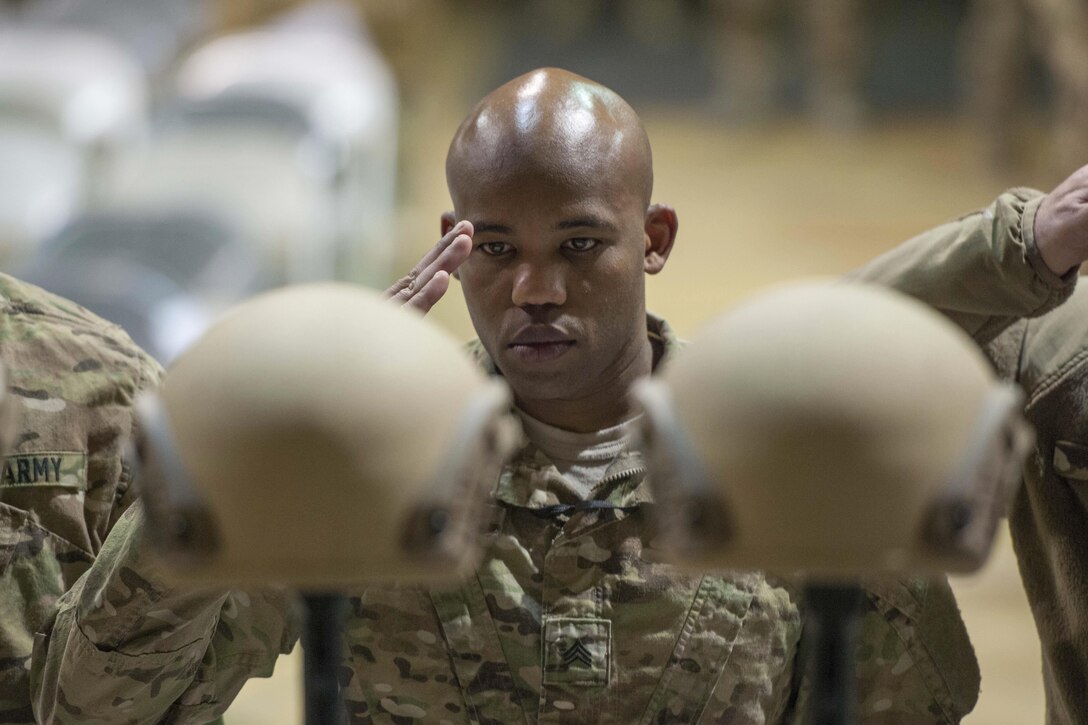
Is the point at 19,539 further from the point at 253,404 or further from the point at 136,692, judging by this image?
the point at 253,404

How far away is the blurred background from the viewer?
426 centimetres

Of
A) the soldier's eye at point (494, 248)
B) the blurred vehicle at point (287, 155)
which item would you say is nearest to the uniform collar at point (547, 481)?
the soldier's eye at point (494, 248)

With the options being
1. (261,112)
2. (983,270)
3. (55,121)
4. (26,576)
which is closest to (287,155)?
(261,112)

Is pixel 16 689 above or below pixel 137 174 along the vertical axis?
above

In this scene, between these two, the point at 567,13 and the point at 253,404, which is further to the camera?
the point at 567,13

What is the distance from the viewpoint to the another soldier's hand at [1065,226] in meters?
1.55

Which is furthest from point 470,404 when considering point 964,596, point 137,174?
point 137,174

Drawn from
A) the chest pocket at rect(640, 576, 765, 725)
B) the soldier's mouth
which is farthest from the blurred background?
the soldier's mouth

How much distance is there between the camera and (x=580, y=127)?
1.50 meters

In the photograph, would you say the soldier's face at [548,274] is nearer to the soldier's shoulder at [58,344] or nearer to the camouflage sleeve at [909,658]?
the camouflage sleeve at [909,658]

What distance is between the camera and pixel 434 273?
1.40 metres

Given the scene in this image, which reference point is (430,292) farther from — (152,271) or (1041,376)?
(152,271)

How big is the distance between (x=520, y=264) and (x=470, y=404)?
1.28ft

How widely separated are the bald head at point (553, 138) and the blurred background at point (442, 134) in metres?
1.81
